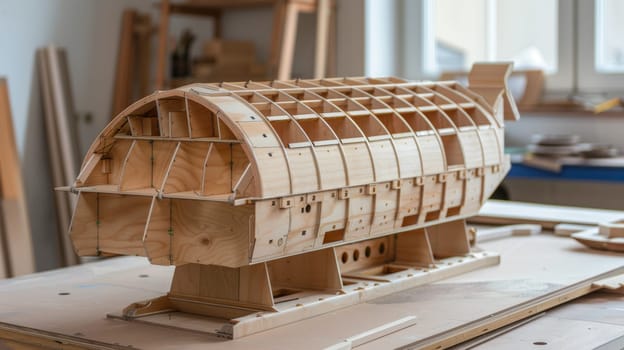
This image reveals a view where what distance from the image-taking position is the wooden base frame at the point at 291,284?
7.57 ft

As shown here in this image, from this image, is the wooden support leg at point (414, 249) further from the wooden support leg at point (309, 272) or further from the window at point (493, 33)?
the window at point (493, 33)

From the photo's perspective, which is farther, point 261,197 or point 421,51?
point 421,51

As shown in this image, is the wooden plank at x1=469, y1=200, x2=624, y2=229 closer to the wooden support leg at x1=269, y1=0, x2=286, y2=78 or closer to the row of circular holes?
the row of circular holes

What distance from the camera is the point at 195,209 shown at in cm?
223

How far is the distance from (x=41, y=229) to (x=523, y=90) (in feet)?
12.0

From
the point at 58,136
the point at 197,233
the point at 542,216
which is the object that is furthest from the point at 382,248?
the point at 58,136

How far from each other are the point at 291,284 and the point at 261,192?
54 centimetres

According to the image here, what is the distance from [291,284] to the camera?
2580 millimetres

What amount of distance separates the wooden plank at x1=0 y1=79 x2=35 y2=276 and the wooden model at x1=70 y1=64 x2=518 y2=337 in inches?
134

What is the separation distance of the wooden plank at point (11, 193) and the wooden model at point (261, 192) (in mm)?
3400

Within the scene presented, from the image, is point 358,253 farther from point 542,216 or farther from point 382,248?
point 542,216

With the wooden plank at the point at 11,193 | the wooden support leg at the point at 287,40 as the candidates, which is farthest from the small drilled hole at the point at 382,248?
the wooden support leg at the point at 287,40

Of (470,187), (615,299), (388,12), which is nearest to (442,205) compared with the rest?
(470,187)

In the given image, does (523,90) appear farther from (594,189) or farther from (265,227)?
(265,227)
